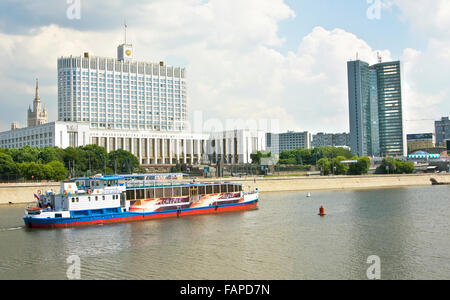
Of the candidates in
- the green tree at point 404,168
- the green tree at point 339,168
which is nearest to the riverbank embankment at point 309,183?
the green tree at point 404,168

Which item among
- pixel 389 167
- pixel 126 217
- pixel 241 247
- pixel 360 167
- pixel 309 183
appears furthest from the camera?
pixel 389 167

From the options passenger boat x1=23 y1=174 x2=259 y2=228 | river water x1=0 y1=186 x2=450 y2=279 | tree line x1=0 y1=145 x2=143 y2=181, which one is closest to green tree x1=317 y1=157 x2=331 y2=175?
tree line x1=0 y1=145 x2=143 y2=181

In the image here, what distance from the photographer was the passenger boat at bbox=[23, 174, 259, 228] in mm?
61844

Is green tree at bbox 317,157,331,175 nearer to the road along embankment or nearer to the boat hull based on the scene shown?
the road along embankment

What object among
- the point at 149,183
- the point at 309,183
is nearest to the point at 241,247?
the point at 149,183

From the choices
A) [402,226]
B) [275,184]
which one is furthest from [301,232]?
[275,184]

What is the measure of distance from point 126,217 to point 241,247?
27050 mm

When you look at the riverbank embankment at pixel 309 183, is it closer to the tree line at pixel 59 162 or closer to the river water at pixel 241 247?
the tree line at pixel 59 162

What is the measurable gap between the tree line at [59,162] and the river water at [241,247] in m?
45.7

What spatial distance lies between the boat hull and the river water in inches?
94.3

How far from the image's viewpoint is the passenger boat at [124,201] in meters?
61.8

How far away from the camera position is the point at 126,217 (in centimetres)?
6694

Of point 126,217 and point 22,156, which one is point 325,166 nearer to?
point 22,156
